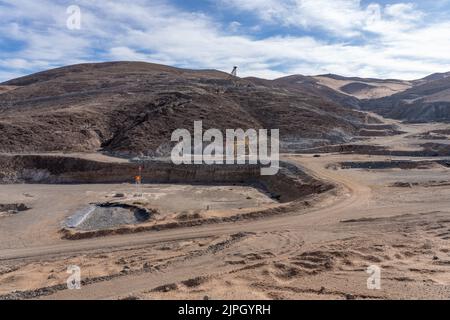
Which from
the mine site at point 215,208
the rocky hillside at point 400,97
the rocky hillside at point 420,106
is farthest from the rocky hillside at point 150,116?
the rocky hillside at point 400,97

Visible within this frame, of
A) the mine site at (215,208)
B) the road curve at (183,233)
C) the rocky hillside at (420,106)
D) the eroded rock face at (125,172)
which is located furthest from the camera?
the rocky hillside at (420,106)

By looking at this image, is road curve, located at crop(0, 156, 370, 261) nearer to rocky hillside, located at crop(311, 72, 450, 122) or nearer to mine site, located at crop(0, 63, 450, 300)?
mine site, located at crop(0, 63, 450, 300)

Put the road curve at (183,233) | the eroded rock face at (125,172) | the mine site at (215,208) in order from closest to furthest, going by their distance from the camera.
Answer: the mine site at (215,208)
the road curve at (183,233)
the eroded rock face at (125,172)

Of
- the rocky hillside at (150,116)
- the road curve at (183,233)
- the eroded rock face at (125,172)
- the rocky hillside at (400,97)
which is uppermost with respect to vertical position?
the rocky hillside at (400,97)

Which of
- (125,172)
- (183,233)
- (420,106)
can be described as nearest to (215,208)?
(183,233)

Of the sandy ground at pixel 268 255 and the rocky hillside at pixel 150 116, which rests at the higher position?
the rocky hillside at pixel 150 116

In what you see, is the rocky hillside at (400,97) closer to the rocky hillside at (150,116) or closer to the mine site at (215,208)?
the rocky hillside at (150,116)
